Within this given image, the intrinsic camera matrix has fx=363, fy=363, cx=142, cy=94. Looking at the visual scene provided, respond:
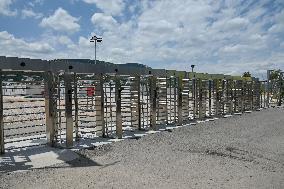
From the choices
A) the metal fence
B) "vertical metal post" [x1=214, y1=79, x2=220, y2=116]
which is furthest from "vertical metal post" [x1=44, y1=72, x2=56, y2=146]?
"vertical metal post" [x1=214, y1=79, x2=220, y2=116]

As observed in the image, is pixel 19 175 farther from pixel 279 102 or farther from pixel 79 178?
pixel 279 102

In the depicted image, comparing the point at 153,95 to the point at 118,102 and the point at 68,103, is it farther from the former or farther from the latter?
the point at 68,103

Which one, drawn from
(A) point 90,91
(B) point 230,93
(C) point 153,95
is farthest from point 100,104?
(B) point 230,93

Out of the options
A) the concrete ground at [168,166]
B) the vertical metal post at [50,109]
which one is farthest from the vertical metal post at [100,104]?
the vertical metal post at [50,109]

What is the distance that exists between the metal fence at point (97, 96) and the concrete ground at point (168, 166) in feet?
3.72

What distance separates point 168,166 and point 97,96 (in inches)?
147

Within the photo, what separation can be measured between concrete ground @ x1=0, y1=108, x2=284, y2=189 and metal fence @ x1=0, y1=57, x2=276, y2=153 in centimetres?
113

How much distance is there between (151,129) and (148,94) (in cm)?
110

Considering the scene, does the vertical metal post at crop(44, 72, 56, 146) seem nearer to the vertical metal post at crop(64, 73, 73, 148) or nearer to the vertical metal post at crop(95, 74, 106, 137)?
the vertical metal post at crop(64, 73, 73, 148)

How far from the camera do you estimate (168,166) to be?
21.2 ft

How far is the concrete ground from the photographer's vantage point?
545 centimetres

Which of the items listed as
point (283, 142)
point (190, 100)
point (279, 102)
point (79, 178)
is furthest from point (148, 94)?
point (279, 102)

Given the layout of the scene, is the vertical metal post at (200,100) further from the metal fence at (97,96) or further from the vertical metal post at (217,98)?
the vertical metal post at (217,98)

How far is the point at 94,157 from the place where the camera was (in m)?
7.12
